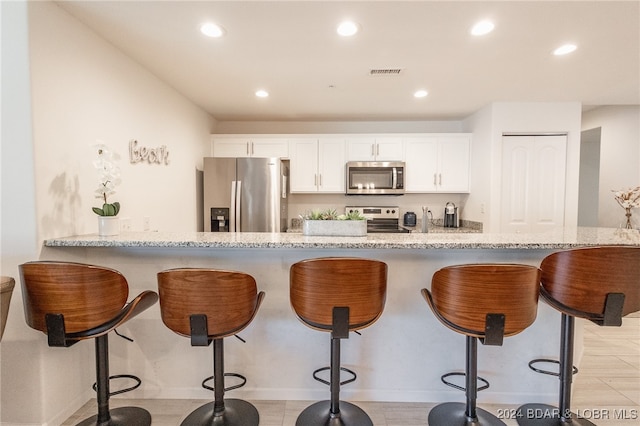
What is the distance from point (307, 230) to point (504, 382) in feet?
5.18

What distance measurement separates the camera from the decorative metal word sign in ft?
8.30

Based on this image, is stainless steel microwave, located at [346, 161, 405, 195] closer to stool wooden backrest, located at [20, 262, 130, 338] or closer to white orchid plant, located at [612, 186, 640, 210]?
white orchid plant, located at [612, 186, 640, 210]

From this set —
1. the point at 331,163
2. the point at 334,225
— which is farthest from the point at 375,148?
the point at 334,225

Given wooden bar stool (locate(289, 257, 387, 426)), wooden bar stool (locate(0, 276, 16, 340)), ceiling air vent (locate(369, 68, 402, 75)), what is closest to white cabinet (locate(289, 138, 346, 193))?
ceiling air vent (locate(369, 68, 402, 75))

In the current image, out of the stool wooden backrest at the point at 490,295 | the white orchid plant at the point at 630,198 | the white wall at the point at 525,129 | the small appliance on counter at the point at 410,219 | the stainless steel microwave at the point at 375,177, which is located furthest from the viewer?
the small appliance on counter at the point at 410,219

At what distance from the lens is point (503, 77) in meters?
2.85

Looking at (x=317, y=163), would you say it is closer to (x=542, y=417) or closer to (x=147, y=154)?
(x=147, y=154)

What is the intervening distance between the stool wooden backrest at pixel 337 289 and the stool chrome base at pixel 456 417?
80 cm

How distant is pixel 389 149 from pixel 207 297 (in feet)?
10.9

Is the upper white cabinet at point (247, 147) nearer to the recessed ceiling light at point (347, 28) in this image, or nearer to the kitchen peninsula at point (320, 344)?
the recessed ceiling light at point (347, 28)

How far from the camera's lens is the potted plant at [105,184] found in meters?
1.95

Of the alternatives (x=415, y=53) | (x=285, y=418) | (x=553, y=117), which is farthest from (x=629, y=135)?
(x=285, y=418)

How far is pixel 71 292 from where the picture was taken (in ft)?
4.73

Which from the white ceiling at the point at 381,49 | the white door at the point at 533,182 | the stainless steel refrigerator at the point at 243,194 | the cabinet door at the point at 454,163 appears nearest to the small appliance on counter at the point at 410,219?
the cabinet door at the point at 454,163
